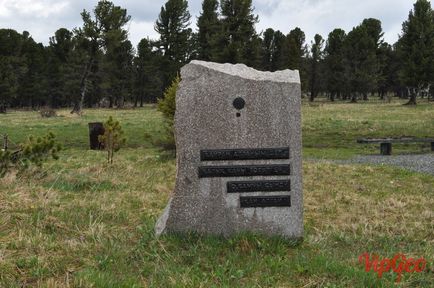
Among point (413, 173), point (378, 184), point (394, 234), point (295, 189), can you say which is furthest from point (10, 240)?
point (413, 173)

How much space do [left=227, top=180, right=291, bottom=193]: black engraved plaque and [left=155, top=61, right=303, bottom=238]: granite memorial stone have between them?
0.01 metres

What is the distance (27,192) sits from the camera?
24.4 ft

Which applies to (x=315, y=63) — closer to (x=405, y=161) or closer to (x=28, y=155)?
(x=405, y=161)

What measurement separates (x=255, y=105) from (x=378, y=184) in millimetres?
6263

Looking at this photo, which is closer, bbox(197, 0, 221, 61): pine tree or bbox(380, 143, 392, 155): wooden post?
bbox(380, 143, 392, 155): wooden post

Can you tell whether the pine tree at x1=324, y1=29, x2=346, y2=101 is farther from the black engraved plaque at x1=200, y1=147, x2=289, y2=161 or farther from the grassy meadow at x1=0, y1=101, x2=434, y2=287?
the black engraved plaque at x1=200, y1=147, x2=289, y2=161

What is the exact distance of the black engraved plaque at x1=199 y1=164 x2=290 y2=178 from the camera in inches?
227

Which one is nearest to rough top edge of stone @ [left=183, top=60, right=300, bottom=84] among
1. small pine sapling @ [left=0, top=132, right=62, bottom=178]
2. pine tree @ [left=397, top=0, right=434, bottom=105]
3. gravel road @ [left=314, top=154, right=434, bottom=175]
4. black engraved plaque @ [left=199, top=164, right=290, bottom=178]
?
black engraved plaque @ [left=199, top=164, right=290, bottom=178]

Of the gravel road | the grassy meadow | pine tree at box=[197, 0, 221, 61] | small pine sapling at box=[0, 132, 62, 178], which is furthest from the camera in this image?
pine tree at box=[197, 0, 221, 61]

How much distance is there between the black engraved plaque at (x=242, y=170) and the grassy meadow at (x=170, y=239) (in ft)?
2.40

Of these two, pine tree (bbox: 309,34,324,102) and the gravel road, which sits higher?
pine tree (bbox: 309,34,324,102)

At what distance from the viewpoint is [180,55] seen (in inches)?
2547

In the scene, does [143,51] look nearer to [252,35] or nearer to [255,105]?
[252,35]

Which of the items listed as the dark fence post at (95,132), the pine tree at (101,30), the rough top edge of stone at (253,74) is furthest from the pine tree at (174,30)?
the rough top edge of stone at (253,74)
